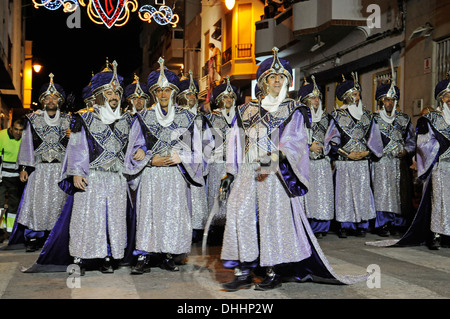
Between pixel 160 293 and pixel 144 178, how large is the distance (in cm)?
165

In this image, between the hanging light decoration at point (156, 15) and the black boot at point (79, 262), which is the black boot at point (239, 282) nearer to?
the black boot at point (79, 262)

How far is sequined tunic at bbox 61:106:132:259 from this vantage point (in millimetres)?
6496

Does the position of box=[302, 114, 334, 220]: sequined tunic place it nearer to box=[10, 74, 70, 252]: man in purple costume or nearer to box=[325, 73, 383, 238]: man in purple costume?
box=[325, 73, 383, 238]: man in purple costume

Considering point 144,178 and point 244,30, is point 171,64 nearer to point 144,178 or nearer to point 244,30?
point 244,30

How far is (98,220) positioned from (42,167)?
2654 millimetres

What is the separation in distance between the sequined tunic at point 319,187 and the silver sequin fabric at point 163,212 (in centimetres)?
397

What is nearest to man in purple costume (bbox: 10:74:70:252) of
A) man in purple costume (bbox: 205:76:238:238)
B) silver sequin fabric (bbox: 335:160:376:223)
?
man in purple costume (bbox: 205:76:238:238)

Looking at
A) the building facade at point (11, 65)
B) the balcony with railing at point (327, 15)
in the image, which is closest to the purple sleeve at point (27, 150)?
the building facade at point (11, 65)

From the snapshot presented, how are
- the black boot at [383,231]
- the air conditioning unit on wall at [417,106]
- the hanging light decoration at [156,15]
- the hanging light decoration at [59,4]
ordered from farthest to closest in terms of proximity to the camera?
1. the hanging light decoration at [156,15]
2. the air conditioning unit on wall at [417,106]
3. the hanging light decoration at [59,4]
4. the black boot at [383,231]

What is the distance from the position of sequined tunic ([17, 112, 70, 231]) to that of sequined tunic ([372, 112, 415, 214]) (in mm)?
5546

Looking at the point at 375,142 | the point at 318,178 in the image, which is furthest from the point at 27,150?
the point at 375,142

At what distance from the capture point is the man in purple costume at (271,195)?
5.56 m

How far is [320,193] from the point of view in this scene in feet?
33.8

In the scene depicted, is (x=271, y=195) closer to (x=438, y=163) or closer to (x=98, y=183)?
(x=98, y=183)
